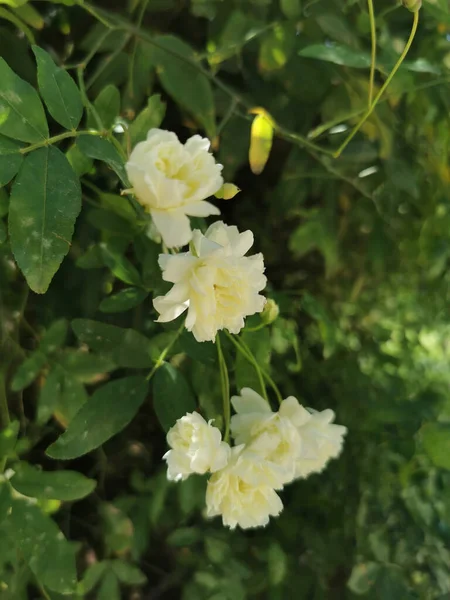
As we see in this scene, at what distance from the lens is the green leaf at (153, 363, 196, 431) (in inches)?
19.5

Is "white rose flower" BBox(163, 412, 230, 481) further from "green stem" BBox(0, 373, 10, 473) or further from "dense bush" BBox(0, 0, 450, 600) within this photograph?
"green stem" BBox(0, 373, 10, 473)

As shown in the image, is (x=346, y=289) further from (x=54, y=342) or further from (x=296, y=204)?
(x=54, y=342)

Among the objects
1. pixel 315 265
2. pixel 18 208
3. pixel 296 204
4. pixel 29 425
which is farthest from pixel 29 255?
pixel 315 265

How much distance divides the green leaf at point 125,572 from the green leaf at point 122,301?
1.27ft

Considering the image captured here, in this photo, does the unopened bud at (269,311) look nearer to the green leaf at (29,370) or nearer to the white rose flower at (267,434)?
the white rose flower at (267,434)

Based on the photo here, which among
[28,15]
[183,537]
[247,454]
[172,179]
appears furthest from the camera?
[183,537]

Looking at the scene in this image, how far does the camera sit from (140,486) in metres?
0.79

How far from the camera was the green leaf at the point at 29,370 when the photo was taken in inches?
23.0

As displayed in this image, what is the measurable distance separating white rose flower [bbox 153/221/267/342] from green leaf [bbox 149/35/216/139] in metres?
0.27

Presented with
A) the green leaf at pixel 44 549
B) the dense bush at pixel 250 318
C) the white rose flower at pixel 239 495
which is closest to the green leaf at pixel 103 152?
the dense bush at pixel 250 318

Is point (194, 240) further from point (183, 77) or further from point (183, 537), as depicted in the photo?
point (183, 537)

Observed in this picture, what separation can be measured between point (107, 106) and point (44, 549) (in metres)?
0.43

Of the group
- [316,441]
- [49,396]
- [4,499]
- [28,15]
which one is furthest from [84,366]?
[28,15]

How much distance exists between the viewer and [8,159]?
0.38 meters
